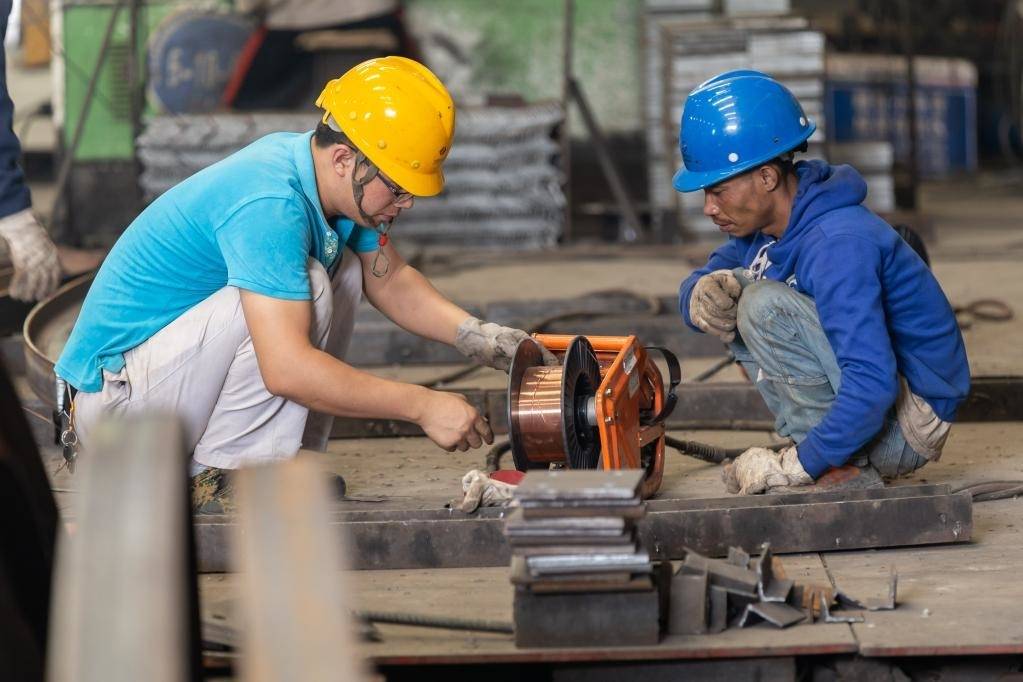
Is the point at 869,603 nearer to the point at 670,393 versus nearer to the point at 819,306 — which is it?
the point at 819,306

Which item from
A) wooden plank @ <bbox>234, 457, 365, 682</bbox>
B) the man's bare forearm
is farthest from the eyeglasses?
wooden plank @ <bbox>234, 457, 365, 682</bbox>

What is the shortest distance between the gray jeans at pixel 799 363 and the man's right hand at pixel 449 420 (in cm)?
87

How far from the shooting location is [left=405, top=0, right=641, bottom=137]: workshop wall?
1043cm

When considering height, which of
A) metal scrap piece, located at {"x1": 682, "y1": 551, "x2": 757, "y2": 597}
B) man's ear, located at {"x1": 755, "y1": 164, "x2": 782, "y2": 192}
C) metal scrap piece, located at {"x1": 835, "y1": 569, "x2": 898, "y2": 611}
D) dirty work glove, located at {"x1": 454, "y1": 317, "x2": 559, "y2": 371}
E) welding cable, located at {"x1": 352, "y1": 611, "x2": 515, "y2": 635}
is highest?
man's ear, located at {"x1": 755, "y1": 164, "x2": 782, "y2": 192}

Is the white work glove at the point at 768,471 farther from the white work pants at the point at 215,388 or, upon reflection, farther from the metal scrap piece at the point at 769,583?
the white work pants at the point at 215,388

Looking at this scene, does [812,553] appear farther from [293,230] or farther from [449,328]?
[293,230]

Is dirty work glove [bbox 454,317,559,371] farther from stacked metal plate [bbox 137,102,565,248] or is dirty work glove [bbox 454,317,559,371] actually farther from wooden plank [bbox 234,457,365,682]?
stacked metal plate [bbox 137,102,565,248]

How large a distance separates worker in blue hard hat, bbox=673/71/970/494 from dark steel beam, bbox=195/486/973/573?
0.61ft

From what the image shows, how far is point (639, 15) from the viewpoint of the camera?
34.0 feet

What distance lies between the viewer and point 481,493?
141 inches

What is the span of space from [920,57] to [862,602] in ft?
39.7

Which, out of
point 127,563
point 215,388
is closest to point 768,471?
point 215,388

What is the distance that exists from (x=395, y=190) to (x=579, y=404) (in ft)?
2.51

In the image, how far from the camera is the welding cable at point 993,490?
396cm
